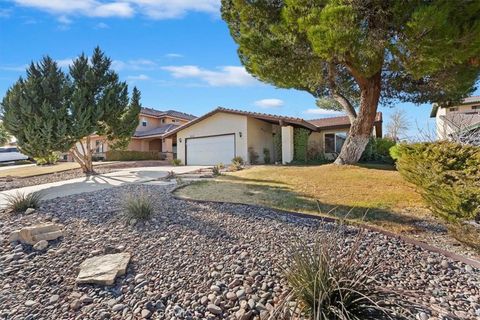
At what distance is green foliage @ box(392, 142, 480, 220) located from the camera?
4027 mm

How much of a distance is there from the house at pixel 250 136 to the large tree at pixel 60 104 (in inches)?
307

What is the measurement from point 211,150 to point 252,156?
356 cm

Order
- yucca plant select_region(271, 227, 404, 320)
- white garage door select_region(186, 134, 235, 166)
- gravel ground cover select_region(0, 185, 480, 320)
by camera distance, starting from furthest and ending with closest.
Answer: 1. white garage door select_region(186, 134, 235, 166)
2. gravel ground cover select_region(0, 185, 480, 320)
3. yucca plant select_region(271, 227, 404, 320)

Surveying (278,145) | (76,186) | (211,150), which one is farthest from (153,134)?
(76,186)

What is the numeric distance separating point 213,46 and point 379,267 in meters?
11.3

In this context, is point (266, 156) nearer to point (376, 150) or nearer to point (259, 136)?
point (259, 136)

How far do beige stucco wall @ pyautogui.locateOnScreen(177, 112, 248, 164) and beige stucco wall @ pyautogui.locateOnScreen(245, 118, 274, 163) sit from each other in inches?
17.0

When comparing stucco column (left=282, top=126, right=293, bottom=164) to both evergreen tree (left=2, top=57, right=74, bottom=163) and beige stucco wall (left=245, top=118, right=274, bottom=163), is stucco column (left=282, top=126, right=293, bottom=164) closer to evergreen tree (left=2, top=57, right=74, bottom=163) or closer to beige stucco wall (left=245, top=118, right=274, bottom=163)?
beige stucco wall (left=245, top=118, right=274, bottom=163)

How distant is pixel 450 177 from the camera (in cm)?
455

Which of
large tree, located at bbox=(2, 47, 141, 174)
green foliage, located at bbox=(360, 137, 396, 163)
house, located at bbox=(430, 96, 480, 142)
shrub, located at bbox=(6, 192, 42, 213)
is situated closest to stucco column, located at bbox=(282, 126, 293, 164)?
green foliage, located at bbox=(360, 137, 396, 163)

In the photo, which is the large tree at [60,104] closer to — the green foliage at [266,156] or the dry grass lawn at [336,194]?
the dry grass lawn at [336,194]

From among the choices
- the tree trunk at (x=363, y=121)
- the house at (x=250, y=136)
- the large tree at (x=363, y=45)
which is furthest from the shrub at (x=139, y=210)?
the house at (x=250, y=136)

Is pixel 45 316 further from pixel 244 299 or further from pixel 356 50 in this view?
pixel 356 50

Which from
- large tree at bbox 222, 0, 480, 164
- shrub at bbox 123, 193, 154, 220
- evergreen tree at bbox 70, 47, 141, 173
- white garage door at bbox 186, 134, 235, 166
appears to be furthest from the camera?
white garage door at bbox 186, 134, 235, 166
